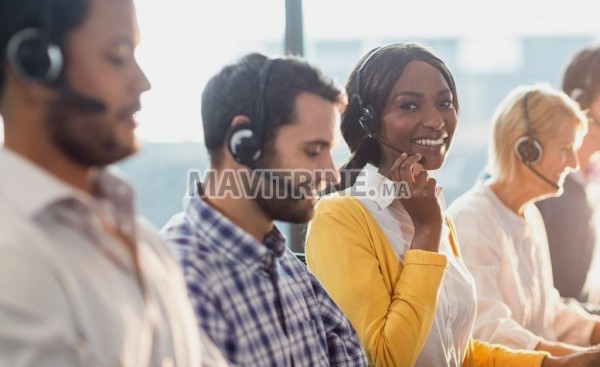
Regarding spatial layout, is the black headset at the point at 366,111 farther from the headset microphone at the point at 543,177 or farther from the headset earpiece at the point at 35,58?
the headset earpiece at the point at 35,58

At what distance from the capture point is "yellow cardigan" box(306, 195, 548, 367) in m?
1.69

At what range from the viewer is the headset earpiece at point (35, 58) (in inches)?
35.7

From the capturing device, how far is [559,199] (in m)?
2.79

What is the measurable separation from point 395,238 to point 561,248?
1095mm

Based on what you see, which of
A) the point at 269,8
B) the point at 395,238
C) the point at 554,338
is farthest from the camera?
the point at 269,8

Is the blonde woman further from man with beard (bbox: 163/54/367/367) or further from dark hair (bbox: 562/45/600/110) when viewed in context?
man with beard (bbox: 163/54/367/367)

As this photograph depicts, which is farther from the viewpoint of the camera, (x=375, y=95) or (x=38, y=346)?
(x=375, y=95)

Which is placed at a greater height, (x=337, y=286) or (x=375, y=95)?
(x=375, y=95)

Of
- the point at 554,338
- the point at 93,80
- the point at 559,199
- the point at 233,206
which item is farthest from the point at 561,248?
the point at 93,80

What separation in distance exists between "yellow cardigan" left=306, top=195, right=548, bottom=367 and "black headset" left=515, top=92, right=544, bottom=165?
0.74 meters

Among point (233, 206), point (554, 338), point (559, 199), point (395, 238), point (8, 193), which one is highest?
point (8, 193)

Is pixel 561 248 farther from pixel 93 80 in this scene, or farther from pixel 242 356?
pixel 93 80

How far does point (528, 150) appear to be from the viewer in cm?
240

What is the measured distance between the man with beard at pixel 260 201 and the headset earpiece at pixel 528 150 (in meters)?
1.05
